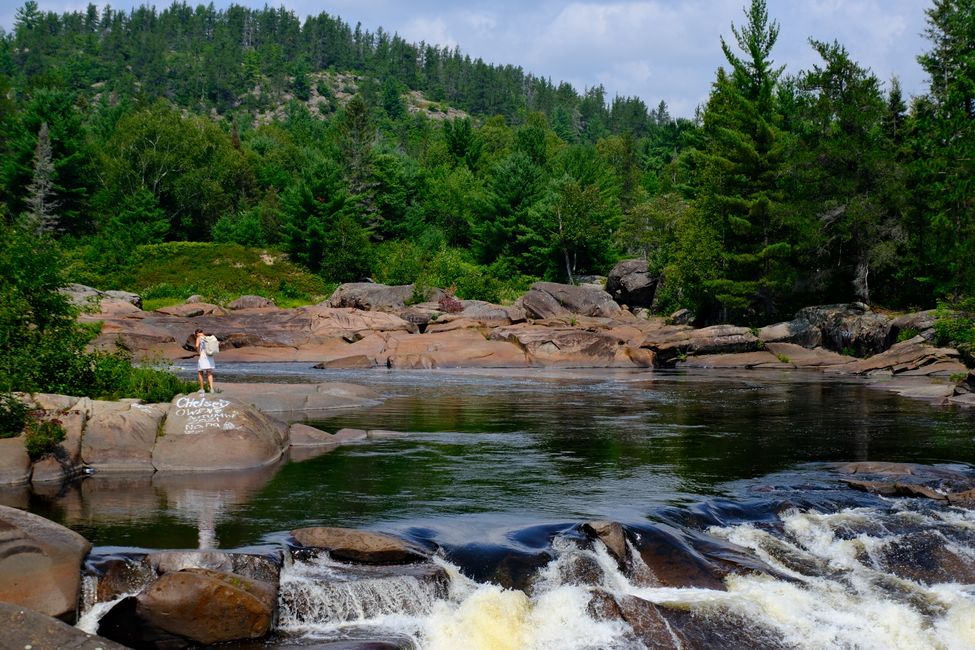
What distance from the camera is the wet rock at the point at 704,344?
158 feet

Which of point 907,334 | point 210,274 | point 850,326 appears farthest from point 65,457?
point 210,274

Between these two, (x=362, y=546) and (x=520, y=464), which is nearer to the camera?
(x=362, y=546)

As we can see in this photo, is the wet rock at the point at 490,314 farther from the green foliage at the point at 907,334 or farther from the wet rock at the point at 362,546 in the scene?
the wet rock at the point at 362,546

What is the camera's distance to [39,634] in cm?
842

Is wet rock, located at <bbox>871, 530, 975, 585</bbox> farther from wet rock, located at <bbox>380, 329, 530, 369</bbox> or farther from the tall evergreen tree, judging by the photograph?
wet rock, located at <bbox>380, 329, 530, 369</bbox>

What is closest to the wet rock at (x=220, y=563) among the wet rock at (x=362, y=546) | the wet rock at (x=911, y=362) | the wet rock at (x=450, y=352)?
the wet rock at (x=362, y=546)

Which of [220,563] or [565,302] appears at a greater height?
[565,302]

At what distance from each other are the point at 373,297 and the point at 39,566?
173 ft

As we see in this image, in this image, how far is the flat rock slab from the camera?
83.7 ft

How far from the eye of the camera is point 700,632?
34.2ft

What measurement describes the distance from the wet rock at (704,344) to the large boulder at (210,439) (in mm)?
32424

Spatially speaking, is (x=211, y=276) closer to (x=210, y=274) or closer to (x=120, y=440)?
(x=210, y=274)

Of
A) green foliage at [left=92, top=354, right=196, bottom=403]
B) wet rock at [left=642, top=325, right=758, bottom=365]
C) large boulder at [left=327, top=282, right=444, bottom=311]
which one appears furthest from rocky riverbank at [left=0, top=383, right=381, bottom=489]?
large boulder at [left=327, top=282, right=444, bottom=311]

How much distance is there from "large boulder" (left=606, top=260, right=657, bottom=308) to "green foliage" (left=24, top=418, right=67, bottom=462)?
55447 mm
